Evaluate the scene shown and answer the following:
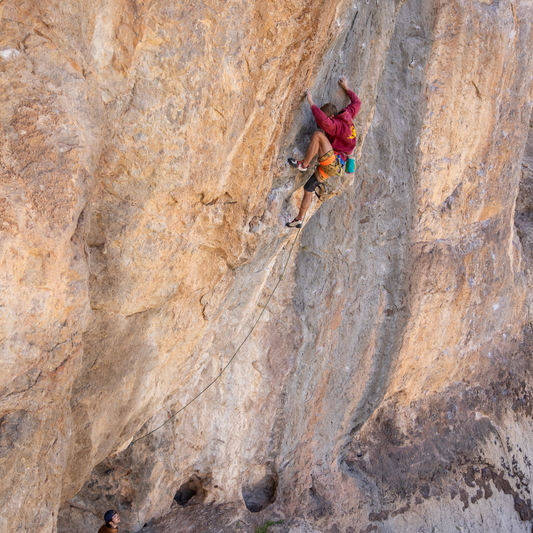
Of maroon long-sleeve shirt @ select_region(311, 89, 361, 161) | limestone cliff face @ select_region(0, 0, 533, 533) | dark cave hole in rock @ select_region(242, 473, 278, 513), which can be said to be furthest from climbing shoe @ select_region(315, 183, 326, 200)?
dark cave hole in rock @ select_region(242, 473, 278, 513)

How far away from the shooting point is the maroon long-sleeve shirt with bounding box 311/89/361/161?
154 inches

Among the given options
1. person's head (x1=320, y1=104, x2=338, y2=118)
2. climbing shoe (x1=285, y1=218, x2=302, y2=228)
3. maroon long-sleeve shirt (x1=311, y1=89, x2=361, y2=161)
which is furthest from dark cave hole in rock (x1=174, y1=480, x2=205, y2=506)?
person's head (x1=320, y1=104, x2=338, y2=118)

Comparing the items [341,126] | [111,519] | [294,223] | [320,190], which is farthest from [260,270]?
[111,519]

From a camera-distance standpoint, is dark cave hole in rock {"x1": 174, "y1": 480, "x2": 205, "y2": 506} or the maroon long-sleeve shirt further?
dark cave hole in rock {"x1": 174, "y1": 480, "x2": 205, "y2": 506}

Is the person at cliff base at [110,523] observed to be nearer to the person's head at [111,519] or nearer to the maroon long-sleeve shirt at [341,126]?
the person's head at [111,519]

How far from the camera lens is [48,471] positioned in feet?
9.91

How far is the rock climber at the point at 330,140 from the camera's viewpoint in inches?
156

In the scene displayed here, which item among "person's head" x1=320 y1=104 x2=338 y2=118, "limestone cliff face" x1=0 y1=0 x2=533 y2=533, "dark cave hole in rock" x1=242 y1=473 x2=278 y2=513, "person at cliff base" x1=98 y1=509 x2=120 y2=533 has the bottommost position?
"dark cave hole in rock" x1=242 y1=473 x2=278 y2=513

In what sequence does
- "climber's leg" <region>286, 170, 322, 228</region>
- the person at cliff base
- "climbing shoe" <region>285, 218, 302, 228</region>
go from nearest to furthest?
the person at cliff base < "climber's leg" <region>286, 170, 322, 228</region> < "climbing shoe" <region>285, 218, 302, 228</region>

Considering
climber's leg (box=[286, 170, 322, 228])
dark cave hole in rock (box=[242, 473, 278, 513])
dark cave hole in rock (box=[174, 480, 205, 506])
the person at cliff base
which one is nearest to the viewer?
the person at cliff base

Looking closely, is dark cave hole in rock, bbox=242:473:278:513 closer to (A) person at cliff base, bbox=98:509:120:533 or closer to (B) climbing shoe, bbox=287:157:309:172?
(A) person at cliff base, bbox=98:509:120:533

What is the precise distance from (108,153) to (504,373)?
23.9 feet

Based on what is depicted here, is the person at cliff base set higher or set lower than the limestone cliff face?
lower

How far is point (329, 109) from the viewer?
4059 millimetres
